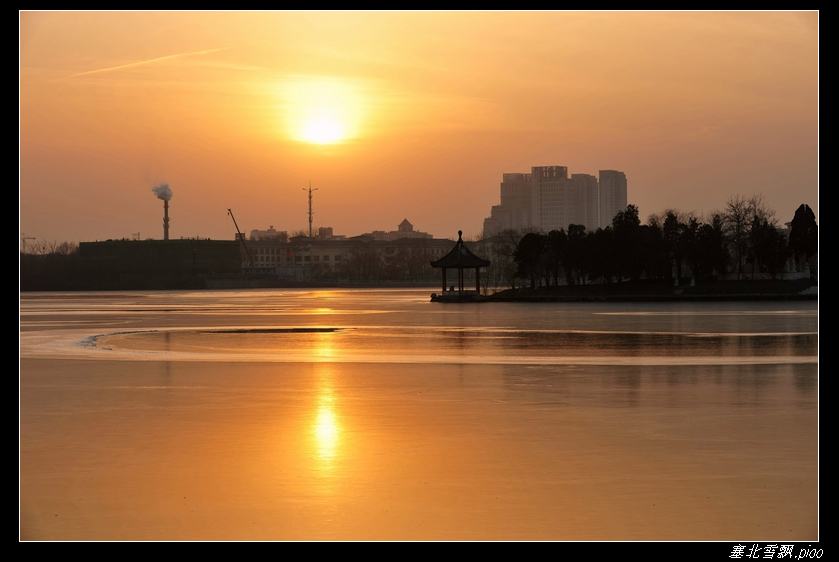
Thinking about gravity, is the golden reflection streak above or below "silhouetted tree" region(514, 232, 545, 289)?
below

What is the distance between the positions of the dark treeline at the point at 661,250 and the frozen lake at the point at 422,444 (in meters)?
41.1

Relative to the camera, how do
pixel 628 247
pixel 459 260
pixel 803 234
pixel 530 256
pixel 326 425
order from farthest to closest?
Result: pixel 530 256, pixel 628 247, pixel 803 234, pixel 459 260, pixel 326 425

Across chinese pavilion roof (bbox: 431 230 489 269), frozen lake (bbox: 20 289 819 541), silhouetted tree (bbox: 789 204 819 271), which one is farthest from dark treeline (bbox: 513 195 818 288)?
frozen lake (bbox: 20 289 819 541)

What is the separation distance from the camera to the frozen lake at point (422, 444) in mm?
6340

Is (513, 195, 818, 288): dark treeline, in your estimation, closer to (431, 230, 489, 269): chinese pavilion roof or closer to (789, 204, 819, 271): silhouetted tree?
(789, 204, 819, 271): silhouetted tree

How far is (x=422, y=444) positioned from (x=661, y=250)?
2100 inches

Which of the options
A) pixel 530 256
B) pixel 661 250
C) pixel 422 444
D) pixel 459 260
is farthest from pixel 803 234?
pixel 422 444

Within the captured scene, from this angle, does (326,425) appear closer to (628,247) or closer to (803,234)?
(628,247)

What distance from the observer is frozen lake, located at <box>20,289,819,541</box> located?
6.34m

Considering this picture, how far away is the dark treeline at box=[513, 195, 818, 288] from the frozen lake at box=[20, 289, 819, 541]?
41096 millimetres

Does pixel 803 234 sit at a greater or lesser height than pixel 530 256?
greater

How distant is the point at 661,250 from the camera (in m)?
59.8

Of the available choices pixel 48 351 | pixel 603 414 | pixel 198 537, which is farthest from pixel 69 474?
pixel 48 351

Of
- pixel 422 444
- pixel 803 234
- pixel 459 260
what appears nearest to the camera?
pixel 422 444
